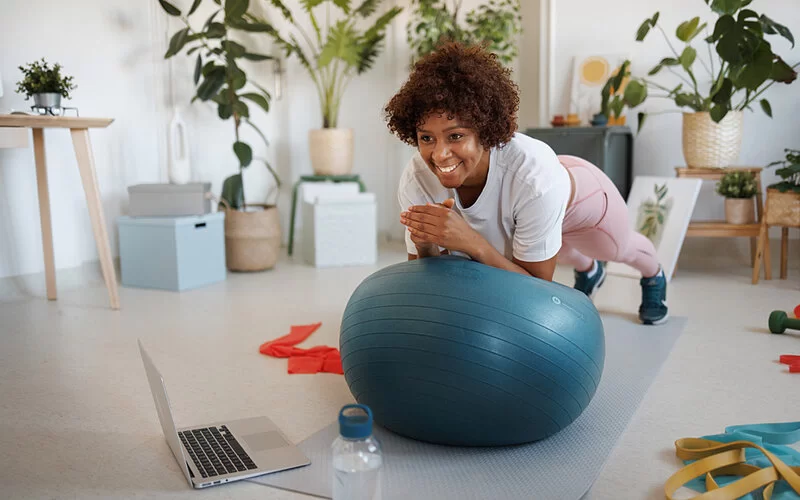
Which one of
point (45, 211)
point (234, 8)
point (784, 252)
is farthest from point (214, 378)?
point (784, 252)

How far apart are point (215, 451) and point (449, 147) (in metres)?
0.89

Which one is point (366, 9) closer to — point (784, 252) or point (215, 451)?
point (784, 252)

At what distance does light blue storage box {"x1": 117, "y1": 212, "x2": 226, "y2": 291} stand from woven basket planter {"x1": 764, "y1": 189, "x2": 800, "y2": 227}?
2.66m

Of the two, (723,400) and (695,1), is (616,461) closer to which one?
(723,400)

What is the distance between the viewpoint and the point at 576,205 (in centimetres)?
221

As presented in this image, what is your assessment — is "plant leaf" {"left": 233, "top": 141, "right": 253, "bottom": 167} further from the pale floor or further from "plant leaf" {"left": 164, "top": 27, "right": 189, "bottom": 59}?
the pale floor

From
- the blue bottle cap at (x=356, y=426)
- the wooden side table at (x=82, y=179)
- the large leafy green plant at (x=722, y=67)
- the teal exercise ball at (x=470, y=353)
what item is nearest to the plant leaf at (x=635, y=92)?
the large leafy green plant at (x=722, y=67)

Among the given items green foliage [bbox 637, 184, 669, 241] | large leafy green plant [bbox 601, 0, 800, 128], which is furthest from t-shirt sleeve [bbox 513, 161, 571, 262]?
green foliage [bbox 637, 184, 669, 241]

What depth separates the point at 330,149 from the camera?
174 inches

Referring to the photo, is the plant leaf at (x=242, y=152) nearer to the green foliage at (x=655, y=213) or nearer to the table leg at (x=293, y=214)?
the table leg at (x=293, y=214)

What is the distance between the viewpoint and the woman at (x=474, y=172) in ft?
5.48

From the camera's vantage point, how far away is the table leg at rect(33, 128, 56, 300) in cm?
315

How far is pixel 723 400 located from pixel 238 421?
1.32m

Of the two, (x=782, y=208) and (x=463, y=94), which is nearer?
(x=463, y=94)
